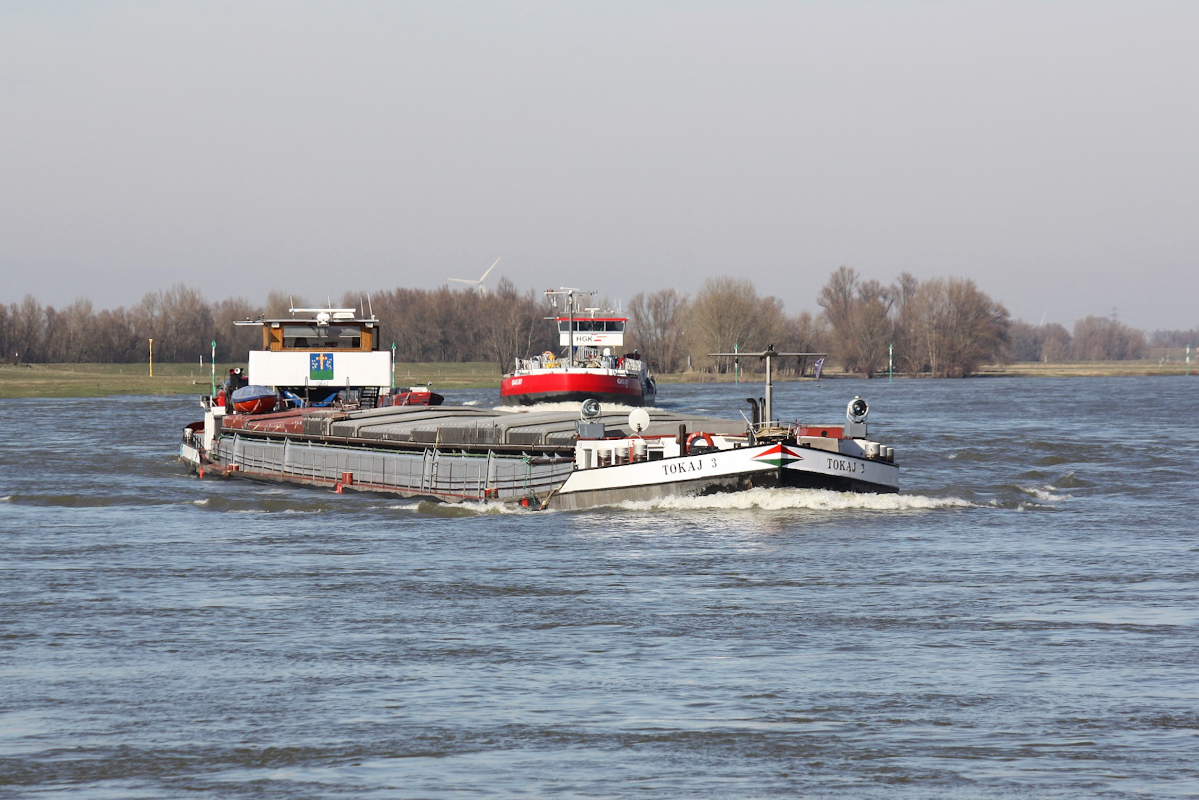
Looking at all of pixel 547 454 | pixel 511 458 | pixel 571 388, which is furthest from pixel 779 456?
pixel 571 388

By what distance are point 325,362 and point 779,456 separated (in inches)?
1348

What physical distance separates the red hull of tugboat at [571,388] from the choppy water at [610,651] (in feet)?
185

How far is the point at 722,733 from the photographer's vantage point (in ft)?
50.0

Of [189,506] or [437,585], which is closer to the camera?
[437,585]

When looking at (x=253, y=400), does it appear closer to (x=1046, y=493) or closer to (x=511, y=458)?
(x=511, y=458)

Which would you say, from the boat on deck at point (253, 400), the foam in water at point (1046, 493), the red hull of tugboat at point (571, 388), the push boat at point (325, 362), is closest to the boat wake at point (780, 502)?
the foam in water at point (1046, 493)

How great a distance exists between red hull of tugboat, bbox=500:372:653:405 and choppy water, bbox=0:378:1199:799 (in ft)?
185

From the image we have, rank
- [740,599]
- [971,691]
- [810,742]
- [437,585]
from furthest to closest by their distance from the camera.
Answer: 1. [437,585]
2. [740,599]
3. [971,691]
4. [810,742]

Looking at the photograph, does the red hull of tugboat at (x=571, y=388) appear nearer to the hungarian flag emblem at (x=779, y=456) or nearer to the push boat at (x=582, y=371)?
the push boat at (x=582, y=371)

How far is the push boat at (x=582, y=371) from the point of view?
319 ft

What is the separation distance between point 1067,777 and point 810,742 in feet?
8.91

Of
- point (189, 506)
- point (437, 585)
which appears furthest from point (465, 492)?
point (437, 585)

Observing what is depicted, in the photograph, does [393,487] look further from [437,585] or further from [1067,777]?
[1067,777]

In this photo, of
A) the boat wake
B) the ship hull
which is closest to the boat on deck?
the ship hull
